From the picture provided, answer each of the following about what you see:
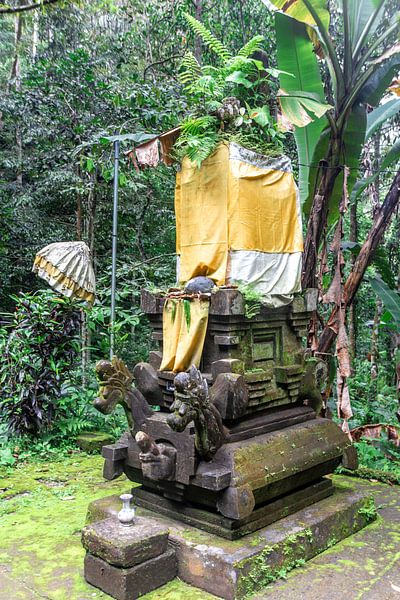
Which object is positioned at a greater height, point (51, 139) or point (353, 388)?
point (51, 139)

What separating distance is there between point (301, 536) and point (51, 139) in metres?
8.26

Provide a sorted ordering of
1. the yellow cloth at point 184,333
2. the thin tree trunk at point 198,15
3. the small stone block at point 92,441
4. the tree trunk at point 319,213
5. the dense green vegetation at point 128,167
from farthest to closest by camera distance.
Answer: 1. the thin tree trunk at point 198,15
2. the small stone block at point 92,441
3. the tree trunk at point 319,213
4. the dense green vegetation at point 128,167
5. the yellow cloth at point 184,333

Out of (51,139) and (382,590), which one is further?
(51,139)

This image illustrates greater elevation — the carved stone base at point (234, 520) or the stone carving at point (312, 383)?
the stone carving at point (312, 383)

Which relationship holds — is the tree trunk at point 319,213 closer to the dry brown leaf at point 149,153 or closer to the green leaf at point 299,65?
the green leaf at point 299,65

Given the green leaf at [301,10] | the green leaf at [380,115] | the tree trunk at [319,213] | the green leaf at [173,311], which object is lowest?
the green leaf at [173,311]

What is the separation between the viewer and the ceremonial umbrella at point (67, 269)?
627cm

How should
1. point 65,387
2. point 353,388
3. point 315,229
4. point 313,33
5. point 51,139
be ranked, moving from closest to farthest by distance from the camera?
point 313,33 < point 315,229 < point 65,387 < point 353,388 < point 51,139

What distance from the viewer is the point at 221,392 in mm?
3662

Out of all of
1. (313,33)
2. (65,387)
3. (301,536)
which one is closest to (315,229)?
(313,33)

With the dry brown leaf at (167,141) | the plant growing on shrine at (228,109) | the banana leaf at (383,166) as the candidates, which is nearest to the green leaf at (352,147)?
the banana leaf at (383,166)

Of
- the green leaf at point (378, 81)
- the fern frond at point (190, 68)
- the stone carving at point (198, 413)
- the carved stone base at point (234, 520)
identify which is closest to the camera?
the stone carving at point (198, 413)

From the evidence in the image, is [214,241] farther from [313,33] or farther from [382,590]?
[313,33]

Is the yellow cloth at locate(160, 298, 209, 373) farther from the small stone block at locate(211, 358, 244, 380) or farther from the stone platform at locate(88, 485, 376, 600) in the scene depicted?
the stone platform at locate(88, 485, 376, 600)
